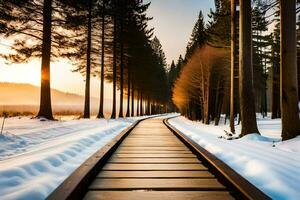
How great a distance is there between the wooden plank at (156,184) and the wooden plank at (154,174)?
0.28 m

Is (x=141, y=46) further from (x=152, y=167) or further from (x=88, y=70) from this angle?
(x=152, y=167)

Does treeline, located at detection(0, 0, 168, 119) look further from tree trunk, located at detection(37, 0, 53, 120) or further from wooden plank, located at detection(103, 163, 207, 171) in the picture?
wooden plank, located at detection(103, 163, 207, 171)

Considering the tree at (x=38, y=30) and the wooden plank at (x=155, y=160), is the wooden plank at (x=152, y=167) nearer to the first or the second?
the wooden plank at (x=155, y=160)

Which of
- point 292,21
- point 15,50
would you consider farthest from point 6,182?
point 15,50

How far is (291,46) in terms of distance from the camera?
927 centimetres

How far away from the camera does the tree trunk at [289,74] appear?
9227mm

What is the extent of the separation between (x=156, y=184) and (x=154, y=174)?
700 mm

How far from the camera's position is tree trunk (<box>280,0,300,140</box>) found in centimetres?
923

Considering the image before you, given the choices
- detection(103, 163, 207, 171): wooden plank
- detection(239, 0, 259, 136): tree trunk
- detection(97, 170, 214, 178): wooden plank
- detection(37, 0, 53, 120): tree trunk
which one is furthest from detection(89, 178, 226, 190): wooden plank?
Result: detection(37, 0, 53, 120): tree trunk

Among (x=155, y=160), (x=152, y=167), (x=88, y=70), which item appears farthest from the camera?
(x=88, y=70)

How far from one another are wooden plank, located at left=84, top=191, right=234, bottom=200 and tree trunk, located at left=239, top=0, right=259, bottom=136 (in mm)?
8390

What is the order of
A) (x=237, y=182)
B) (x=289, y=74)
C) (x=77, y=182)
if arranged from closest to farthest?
(x=77, y=182) → (x=237, y=182) → (x=289, y=74)

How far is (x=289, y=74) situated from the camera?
9234 millimetres

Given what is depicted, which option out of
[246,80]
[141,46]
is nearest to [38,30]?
[246,80]
